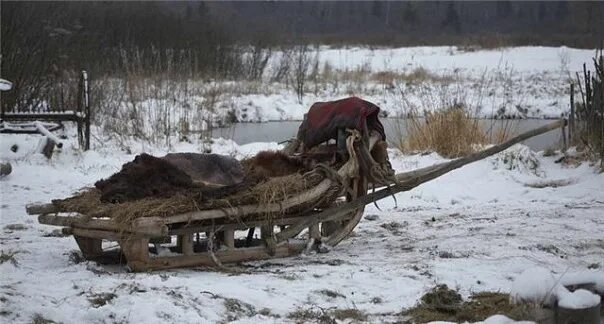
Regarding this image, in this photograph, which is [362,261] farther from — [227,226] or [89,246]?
[89,246]

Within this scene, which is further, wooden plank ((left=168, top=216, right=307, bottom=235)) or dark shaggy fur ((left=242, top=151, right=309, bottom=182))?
dark shaggy fur ((left=242, top=151, right=309, bottom=182))

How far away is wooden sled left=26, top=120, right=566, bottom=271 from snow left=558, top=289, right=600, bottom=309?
7.07 feet

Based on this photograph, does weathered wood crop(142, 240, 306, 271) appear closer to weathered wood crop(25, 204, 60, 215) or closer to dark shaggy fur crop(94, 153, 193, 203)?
dark shaggy fur crop(94, 153, 193, 203)

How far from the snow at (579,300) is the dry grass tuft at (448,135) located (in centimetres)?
665

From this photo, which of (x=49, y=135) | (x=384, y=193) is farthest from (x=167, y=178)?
(x=49, y=135)

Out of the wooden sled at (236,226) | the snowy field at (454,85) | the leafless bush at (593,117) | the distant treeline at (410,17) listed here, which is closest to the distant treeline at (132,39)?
the distant treeline at (410,17)

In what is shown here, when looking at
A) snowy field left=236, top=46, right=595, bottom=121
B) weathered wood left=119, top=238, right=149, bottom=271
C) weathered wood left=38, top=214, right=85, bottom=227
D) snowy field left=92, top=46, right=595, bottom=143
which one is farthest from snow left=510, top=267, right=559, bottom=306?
snowy field left=236, top=46, right=595, bottom=121

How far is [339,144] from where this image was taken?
5.82m

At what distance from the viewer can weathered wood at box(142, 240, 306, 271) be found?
4.77 m

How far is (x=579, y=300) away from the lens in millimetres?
3609

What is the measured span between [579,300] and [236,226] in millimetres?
2381

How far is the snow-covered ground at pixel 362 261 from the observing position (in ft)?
12.7

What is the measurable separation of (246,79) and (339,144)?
20.8 meters

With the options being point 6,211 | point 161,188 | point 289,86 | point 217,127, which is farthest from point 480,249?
point 289,86
